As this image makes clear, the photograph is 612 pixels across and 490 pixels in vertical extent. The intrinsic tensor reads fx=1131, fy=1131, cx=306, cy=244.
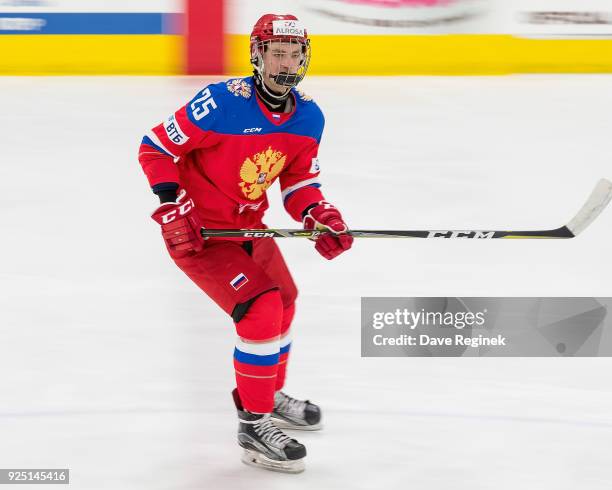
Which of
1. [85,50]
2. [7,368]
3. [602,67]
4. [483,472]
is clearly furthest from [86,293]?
[602,67]

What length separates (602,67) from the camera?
786 cm

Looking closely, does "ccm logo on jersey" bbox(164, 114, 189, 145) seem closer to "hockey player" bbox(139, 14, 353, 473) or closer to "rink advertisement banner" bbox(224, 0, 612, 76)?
"hockey player" bbox(139, 14, 353, 473)

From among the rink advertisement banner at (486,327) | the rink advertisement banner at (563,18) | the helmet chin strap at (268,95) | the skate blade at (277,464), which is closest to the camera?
the skate blade at (277,464)

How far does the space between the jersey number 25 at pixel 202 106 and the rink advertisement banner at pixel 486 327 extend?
42.9 inches

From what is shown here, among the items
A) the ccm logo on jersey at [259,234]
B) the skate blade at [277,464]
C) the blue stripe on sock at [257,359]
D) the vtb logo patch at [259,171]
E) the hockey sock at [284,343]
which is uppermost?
the vtb logo patch at [259,171]

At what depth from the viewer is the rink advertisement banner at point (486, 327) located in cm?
362

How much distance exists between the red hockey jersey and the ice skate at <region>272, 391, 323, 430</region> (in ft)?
1.66

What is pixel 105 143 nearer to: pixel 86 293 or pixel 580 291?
pixel 86 293

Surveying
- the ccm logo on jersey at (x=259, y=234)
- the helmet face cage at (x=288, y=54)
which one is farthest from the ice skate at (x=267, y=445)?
the helmet face cage at (x=288, y=54)

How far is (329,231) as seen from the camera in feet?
9.71

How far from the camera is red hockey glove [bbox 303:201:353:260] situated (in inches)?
116

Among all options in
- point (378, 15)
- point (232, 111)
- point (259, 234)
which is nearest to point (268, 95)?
point (232, 111)

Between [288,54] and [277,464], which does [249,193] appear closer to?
[288,54]

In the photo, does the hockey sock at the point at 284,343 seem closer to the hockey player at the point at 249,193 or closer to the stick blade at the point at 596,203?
the hockey player at the point at 249,193
